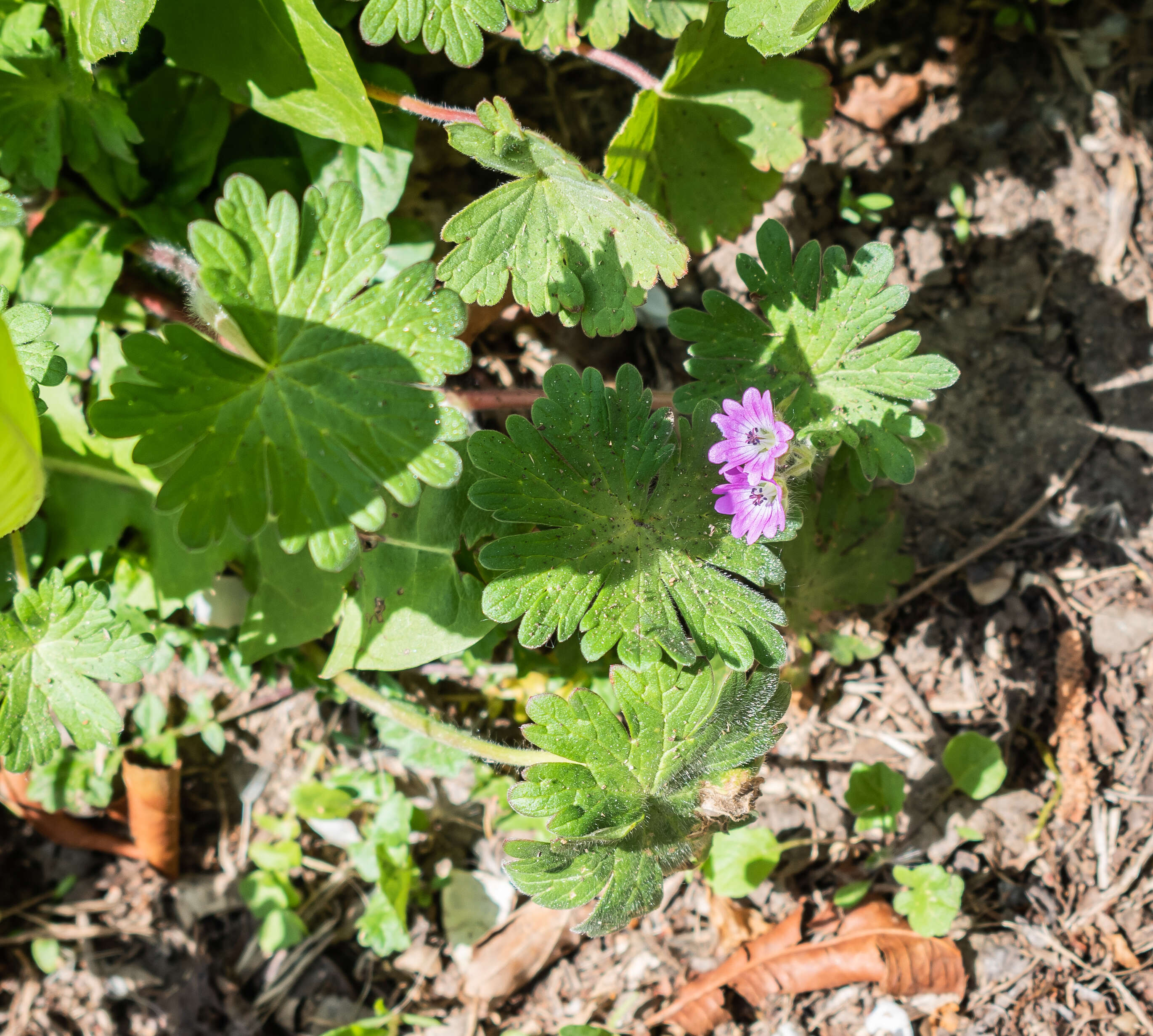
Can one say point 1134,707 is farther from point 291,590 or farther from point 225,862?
point 225,862

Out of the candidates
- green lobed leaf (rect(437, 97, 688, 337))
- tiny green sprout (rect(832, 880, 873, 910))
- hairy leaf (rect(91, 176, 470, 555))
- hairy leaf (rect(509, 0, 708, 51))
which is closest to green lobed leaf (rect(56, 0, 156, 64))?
hairy leaf (rect(91, 176, 470, 555))

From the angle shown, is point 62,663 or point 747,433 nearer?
point 747,433

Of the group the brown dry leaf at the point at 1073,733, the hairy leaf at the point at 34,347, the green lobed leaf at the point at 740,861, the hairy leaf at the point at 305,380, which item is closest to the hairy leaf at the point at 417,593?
the hairy leaf at the point at 305,380

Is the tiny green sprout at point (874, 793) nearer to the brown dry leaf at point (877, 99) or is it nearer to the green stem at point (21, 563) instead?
the brown dry leaf at point (877, 99)

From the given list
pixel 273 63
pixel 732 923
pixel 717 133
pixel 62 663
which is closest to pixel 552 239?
pixel 717 133

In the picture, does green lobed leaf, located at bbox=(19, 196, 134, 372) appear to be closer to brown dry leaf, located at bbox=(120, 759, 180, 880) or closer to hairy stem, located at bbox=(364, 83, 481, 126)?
hairy stem, located at bbox=(364, 83, 481, 126)

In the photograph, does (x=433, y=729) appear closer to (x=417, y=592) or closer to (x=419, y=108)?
(x=417, y=592)

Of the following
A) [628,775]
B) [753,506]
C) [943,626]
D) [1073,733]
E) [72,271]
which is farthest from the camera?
[943,626]
